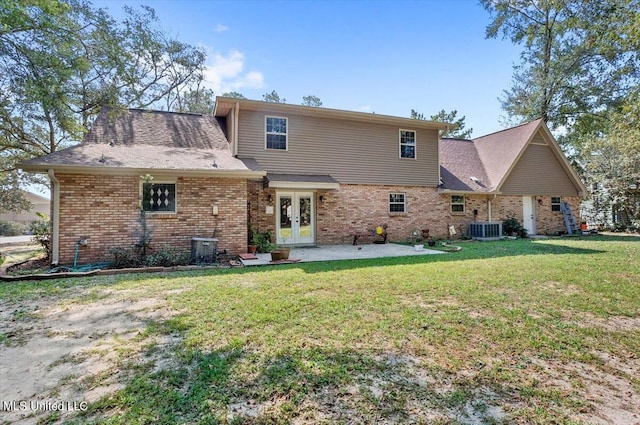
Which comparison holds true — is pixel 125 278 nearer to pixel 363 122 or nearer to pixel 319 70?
pixel 363 122

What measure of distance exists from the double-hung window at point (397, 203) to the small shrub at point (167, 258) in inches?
339

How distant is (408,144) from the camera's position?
560 inches

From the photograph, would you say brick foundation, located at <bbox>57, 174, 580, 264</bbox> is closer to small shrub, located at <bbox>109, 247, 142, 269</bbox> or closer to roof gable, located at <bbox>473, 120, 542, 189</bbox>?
small shrub, located at <bbox>109, 247, 142, 269</bbox>

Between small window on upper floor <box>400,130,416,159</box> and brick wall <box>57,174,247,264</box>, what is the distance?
769cm

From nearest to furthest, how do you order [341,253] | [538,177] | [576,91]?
[341,253]
[538,177]
[576,91]

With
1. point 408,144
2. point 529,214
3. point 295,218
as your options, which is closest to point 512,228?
point 529,214

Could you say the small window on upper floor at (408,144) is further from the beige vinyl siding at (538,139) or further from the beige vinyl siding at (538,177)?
the beige vinyl siding at (538,139)

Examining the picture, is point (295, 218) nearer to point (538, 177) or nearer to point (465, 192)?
point (465, 192)

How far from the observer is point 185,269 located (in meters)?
7.85

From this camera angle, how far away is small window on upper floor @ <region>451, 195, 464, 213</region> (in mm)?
15062

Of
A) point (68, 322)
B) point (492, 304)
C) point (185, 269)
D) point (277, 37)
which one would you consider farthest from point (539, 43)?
point (68, 322)

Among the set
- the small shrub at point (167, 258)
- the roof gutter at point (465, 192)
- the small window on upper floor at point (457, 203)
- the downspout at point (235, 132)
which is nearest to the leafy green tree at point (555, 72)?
the roof gutter at point (465, 192)

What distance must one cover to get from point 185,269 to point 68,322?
3.62 metres

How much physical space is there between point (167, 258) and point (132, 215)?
6.20 ft
